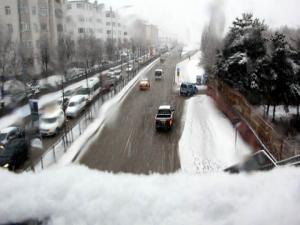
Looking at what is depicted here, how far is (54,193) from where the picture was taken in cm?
94

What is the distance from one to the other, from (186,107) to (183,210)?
29.2 feet

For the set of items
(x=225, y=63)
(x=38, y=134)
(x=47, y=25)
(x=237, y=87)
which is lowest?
(x=38, y=134)

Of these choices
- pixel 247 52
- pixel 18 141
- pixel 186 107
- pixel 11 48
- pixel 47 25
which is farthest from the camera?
pixel 47 25

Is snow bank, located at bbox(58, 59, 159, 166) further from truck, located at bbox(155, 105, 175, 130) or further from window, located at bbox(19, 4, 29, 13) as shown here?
window, located at bbox(19, 4, 29, 13)

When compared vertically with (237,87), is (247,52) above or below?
above

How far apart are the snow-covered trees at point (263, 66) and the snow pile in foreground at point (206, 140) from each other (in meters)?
1.08

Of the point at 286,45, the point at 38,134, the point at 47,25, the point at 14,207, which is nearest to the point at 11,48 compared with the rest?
the point at 47,25

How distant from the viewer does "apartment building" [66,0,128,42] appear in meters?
19.0

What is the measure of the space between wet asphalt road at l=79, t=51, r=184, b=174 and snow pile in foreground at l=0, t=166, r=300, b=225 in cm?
232

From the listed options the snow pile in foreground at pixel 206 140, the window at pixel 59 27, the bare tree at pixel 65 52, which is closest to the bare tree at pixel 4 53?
the bare tree at pixel 65 52

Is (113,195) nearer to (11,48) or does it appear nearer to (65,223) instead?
(65,223)

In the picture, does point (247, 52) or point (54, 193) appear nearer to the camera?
point (54, 193)

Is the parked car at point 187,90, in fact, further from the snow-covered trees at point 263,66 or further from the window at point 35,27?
the window at point 35,27

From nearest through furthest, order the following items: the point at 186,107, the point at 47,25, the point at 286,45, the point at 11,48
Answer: the point at 286,45 → the point at 186,107 → the point at 11,48 → the point at 47,25
